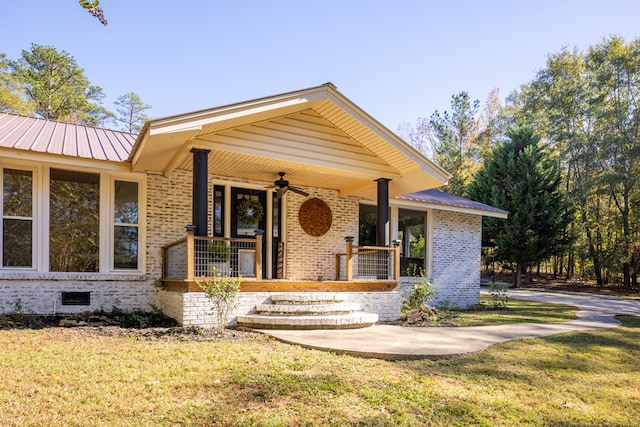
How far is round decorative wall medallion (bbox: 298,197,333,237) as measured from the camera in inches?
429

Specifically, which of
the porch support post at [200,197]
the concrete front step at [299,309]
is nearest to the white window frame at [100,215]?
the porch support post at [200,197]

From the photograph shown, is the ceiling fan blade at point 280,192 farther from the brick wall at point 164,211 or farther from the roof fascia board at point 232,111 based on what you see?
the roof fascia board at point 232,111

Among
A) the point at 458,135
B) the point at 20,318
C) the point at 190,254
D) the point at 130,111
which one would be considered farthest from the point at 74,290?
the point at 458,135

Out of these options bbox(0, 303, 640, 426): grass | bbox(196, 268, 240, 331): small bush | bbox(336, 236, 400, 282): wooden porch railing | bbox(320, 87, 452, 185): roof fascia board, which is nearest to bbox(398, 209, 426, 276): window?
bbox(336, 236, 400, 282): wooden porch railing

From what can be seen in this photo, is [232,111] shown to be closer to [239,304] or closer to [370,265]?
[239,304]

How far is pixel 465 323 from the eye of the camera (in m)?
8.83

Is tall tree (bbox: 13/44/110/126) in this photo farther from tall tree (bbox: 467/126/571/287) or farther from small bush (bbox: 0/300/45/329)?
tall tree (bbox: 467/126/571/287)

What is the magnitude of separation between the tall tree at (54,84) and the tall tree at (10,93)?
0.44 meters

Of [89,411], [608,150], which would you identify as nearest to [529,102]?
[608,150]

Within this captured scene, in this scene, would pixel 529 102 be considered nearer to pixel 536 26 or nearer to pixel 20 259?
pixel 536 26

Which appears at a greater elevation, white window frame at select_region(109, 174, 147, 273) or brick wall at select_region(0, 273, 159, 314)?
white window frame at select_region(109, 174, 147, 273)

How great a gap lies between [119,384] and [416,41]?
11.3 meters

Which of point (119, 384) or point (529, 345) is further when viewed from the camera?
point (529, 345)

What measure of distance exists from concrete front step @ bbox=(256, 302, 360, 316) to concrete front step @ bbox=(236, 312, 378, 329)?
0.13 m
